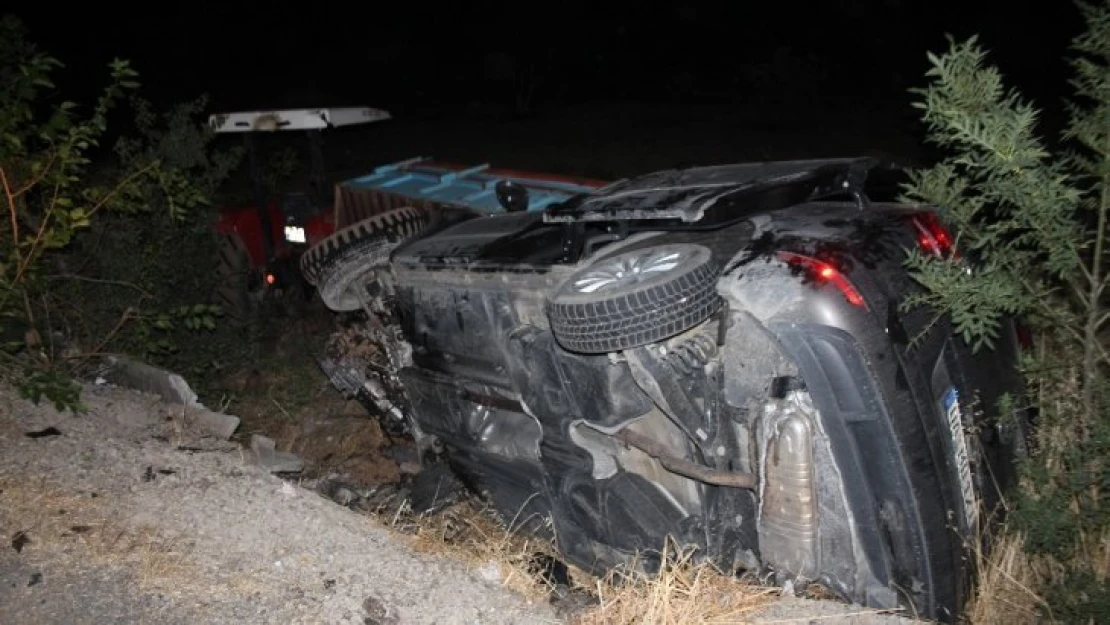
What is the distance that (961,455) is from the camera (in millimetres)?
2627

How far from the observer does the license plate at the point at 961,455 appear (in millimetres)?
2602

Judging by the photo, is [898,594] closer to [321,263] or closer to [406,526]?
[406,526]

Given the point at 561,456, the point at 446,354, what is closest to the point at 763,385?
the point at 561,456

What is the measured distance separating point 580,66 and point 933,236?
2303 cm

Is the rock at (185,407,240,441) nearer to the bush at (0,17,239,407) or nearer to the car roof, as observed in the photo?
the bush at (0,17,239,407)

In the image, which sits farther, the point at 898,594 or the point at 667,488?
the point at 667,488

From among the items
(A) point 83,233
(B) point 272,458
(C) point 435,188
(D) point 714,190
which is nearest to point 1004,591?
(D) point 714,190

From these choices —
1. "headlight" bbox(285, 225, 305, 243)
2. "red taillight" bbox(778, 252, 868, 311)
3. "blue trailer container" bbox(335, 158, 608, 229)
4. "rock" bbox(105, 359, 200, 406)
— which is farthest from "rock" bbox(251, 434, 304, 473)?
"headlight" bbox(285, 225, 305, 243)

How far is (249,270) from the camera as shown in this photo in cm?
717

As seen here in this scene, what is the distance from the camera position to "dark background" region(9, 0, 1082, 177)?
49.8ft

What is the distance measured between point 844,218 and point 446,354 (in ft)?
6.39

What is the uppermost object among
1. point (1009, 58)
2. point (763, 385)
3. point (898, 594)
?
point (1009, 58)

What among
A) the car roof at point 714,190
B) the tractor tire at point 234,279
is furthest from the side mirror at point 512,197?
the tractor tire at point 234,279

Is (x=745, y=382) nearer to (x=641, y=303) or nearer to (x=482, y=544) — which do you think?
(x=641, y=303)
